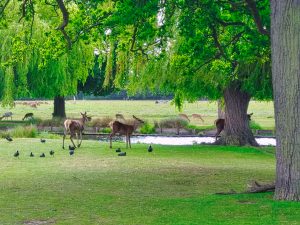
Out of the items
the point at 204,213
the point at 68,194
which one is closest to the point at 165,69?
the point at 68,194

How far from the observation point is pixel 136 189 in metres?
13.6

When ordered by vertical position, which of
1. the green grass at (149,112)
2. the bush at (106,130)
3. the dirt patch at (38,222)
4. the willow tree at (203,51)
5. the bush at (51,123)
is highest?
the willow tree at (203,51)

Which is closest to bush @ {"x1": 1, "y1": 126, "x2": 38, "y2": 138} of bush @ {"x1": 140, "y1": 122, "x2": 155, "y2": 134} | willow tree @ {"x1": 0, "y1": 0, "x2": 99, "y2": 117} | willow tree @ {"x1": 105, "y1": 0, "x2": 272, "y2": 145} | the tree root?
willow tree @ {"x1": 0, "y1": 0, "x2": 99, "y2": 117}

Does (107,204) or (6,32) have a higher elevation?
(6,32)

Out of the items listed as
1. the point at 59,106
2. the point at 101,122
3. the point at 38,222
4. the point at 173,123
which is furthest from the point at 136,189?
the point at 59,106

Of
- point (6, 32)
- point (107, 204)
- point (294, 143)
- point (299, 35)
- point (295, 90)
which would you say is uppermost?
point (6, 32)

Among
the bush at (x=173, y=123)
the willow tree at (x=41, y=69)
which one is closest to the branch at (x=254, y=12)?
the willow tree at (x=41, y=69)

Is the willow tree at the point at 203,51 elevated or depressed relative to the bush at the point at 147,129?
elevated

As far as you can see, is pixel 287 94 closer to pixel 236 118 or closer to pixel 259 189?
pixel 259 189

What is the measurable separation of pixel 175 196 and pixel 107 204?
163 cm

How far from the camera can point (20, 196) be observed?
41.9ft

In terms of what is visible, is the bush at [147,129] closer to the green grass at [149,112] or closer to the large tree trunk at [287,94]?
the green grass at [149,112]

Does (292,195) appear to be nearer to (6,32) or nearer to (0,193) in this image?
(0,193)

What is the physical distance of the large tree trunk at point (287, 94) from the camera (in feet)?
37.3
